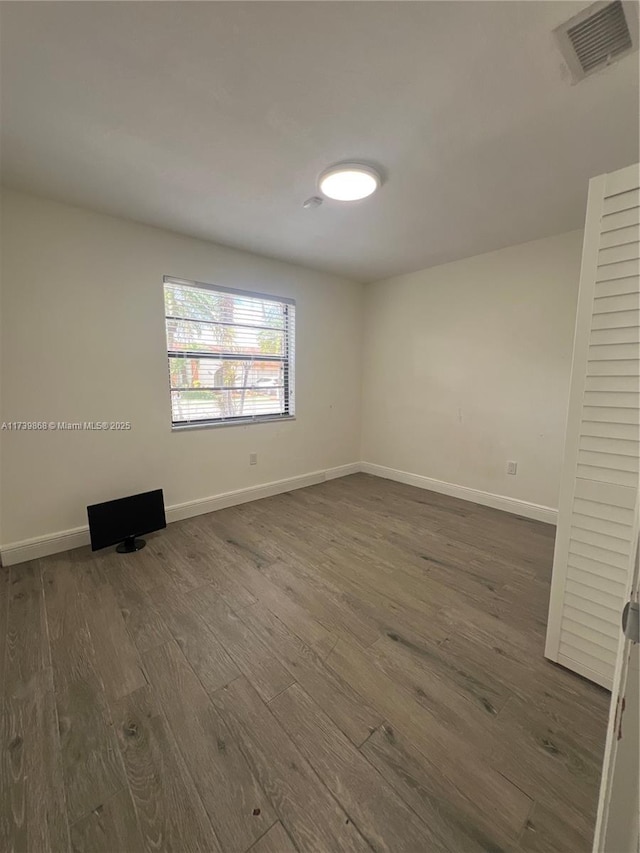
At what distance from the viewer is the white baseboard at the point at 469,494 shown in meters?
2.98

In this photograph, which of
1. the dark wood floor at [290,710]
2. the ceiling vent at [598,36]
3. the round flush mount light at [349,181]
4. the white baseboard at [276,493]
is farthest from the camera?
the white baseboard at [276,493]

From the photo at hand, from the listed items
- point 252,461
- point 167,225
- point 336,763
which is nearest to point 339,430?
point 252,461

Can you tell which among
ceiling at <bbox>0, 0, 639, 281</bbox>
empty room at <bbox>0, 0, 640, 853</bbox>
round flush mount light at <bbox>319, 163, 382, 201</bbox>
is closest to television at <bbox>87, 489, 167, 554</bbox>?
empty room at <bbox>0, 0, 640, 853</bbox>

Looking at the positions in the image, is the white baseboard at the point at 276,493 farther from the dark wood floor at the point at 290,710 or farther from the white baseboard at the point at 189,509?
the dark wood floor at the point at 290,710

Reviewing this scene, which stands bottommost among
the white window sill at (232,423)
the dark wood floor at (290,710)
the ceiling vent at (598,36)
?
the dark wood floor at (290,710)

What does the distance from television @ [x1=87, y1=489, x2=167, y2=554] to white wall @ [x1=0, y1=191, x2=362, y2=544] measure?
0.67ft

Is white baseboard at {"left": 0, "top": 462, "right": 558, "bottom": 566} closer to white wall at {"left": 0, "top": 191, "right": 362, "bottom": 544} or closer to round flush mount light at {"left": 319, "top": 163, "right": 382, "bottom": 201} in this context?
white wall at {"left": 0, "top": 191, "right": 362, "bottom": 544}

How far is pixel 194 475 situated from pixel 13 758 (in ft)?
6.76

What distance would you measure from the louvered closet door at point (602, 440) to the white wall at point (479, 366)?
1765 millimetres

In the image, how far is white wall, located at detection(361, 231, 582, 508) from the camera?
2834 mm

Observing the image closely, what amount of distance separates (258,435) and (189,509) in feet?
3.18

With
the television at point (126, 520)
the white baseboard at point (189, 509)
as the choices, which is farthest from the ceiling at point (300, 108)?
the white baseboard at point (189, 509)

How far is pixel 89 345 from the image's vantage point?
2.42 metres

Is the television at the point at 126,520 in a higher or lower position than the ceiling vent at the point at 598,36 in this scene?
lower
